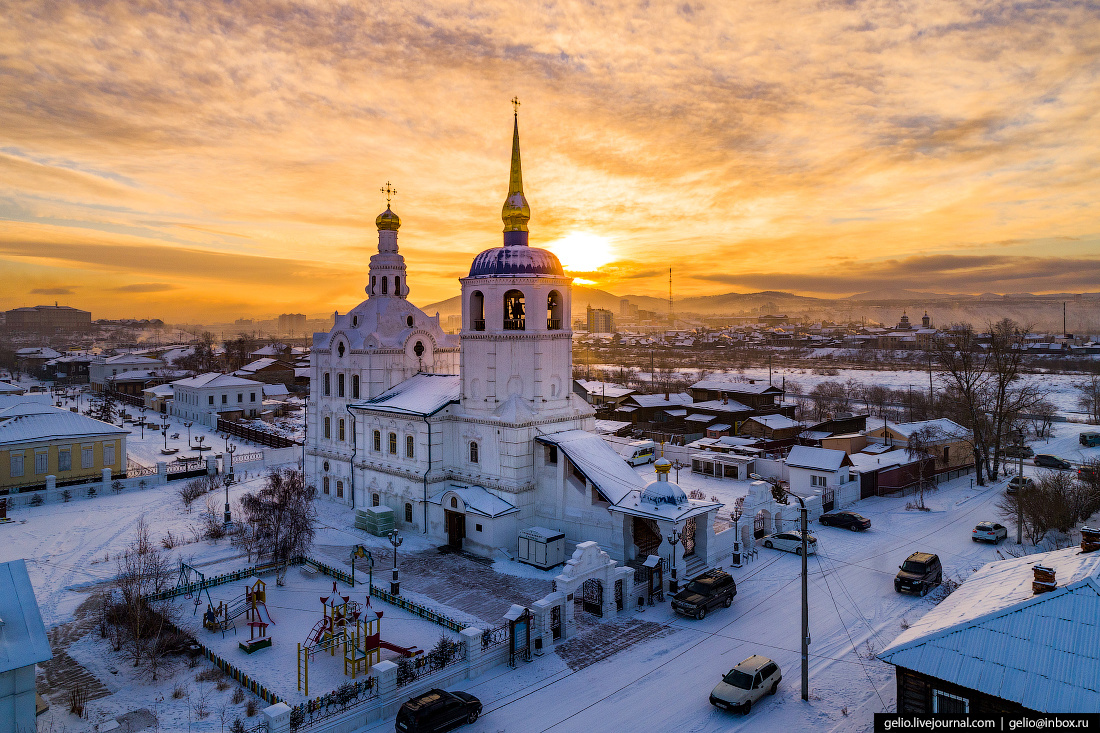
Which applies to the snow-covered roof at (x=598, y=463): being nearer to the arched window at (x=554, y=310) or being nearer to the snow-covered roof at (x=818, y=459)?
the arched window at (x=554, y=310)

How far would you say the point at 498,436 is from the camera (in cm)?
2994

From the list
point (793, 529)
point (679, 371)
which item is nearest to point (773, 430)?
point (793, 529)

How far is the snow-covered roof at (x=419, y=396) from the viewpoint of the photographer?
32.5 metres

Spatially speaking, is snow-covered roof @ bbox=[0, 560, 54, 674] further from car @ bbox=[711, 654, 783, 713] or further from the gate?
car @ bbox=[711, 654, 783, 713]

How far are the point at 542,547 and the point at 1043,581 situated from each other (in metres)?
16.8

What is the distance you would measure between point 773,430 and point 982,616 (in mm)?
36349

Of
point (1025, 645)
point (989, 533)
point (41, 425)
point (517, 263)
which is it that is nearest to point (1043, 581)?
point (1025, 645)

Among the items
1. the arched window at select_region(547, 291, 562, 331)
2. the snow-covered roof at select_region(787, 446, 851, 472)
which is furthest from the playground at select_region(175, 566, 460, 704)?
the snow-covered roof at select_region(787, 446, 851, 472)

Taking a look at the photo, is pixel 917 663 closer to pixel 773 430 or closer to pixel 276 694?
pixel 276 694

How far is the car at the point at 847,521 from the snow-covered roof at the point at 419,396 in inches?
756

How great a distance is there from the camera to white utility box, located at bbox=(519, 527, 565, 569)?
26.5 metres

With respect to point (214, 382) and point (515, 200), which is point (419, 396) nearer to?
point (515, 200)

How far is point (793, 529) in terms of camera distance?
101ft

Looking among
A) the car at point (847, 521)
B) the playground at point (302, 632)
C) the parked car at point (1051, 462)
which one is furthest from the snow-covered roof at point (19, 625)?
the parked car at point (1051, 462)
